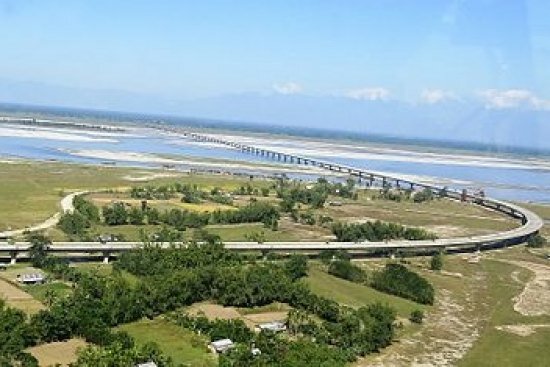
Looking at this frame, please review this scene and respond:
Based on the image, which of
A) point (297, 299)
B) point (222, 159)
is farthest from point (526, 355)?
point (222, 159)

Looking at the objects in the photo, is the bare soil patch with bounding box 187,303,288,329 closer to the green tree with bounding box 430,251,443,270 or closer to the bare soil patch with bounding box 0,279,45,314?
the bare soil patch with bounding box 0,279,45,314

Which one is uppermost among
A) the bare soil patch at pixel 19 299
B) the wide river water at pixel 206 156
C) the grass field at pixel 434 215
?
the bare soil patch at pixel 19 299

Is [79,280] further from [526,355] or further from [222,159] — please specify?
[222,159]

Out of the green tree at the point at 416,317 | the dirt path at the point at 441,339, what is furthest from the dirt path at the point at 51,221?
the dirt path at the point at 441,339

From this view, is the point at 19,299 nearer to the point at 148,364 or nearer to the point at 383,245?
the point at 148,364

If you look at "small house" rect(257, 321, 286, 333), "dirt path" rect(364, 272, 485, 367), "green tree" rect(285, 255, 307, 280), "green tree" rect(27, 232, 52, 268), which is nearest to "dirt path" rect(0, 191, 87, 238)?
"green tree" rect(27, 232, 52, 268)

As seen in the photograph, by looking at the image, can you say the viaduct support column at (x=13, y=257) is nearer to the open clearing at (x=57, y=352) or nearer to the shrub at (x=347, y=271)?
the open clearing at (x=57, y=352)
